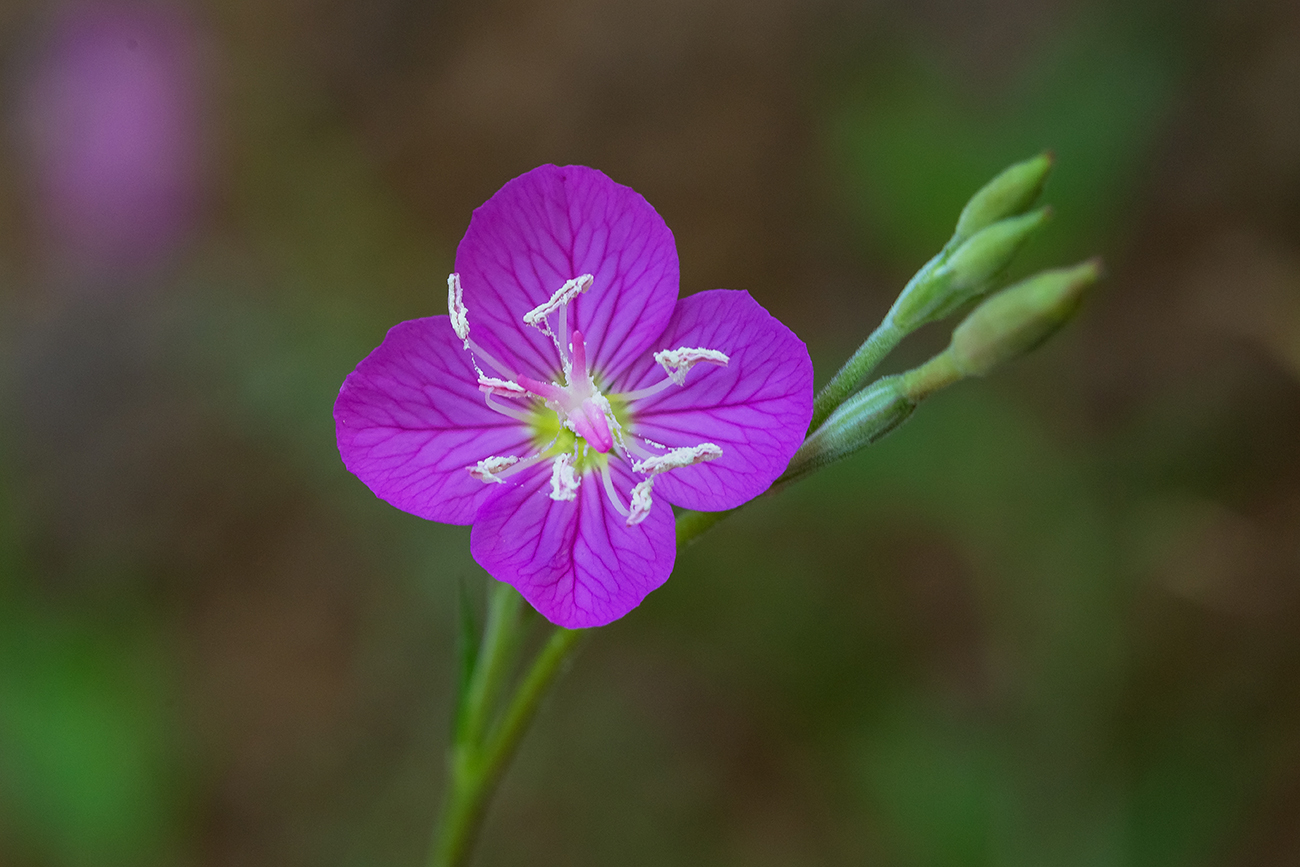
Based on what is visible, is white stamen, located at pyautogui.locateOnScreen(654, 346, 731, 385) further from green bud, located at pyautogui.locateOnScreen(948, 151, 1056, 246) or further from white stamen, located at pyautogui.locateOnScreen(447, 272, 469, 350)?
green bud, located at pyautogui.locateOnScreen(948, 151, 1056, 246)

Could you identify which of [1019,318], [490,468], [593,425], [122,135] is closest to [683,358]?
[593,425]

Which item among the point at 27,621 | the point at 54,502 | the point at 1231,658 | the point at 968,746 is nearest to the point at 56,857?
the point at 27,621

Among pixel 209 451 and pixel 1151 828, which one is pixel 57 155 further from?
pixel 1151 828

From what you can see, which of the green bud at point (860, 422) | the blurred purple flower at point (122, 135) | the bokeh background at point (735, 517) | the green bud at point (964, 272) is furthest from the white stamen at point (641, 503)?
the blurred purple flower at point (122, 135)

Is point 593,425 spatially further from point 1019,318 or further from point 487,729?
point 1019,318

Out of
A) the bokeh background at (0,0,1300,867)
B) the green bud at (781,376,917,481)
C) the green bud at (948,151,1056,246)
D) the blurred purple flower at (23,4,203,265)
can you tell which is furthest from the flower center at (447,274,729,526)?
the blurred purple flower at (23,4,203,265)

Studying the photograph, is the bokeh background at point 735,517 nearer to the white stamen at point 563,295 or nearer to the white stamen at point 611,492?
the white stamen at point 611,492
